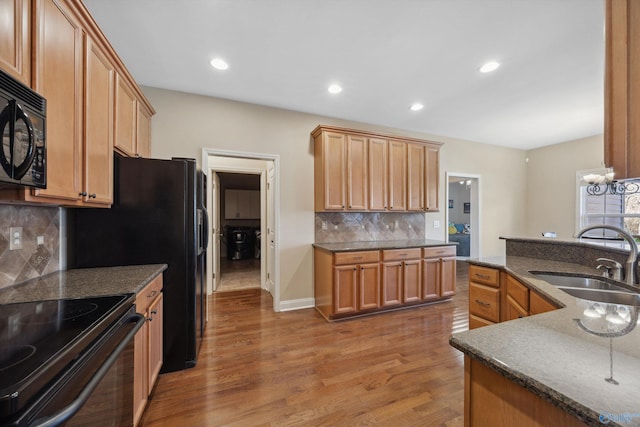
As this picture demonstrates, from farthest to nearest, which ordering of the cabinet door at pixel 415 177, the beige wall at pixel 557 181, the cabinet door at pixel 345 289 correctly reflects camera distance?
1. the beige wall at pixel 557 181
2. the cabinet door at pixel 415 177
3. the cabinet door at pixel 345 289

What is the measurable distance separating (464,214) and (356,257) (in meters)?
7.50

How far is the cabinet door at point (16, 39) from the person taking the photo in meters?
→ 1.00

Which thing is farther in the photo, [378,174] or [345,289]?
[378,174]

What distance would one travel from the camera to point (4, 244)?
1.35m

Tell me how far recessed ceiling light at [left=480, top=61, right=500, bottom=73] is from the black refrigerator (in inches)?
115

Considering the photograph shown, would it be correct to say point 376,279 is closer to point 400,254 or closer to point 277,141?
point 400,254

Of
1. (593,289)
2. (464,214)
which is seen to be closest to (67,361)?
(593,289)

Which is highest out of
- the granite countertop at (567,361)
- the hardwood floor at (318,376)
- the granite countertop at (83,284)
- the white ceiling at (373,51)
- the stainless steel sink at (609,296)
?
the white ceiling at (373,51)

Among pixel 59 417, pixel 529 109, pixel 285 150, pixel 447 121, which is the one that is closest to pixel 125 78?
pixel 285 150

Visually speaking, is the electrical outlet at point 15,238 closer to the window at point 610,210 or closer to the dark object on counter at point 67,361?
the dark object on counter at point 67,361

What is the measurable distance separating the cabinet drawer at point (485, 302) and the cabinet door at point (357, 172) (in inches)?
65.3

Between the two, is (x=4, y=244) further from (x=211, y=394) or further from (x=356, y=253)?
(x=356, y=253)

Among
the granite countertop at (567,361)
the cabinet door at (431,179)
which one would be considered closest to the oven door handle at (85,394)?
the granite countertop at (567,361)

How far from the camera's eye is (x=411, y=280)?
3305 millimetres
